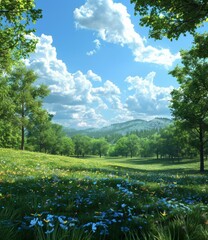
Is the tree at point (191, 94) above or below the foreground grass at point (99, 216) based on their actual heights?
above

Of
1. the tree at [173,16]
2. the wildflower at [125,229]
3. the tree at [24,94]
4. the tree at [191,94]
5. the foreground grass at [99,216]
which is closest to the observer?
the foreground grass at [99,216]

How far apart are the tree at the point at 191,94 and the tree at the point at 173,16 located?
2114 centimetres

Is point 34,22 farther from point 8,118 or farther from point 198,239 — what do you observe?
point 8,118

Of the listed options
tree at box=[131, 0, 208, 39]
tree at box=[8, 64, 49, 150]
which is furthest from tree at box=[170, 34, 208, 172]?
tree at box=[8, 64, 49, 150]

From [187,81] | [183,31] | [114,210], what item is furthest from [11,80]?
[114,210]

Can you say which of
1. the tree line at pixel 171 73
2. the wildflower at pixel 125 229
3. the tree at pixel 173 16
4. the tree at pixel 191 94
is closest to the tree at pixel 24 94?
the tree line at pixel 171 73

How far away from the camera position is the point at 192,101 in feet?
144

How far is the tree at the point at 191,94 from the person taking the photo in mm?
39312

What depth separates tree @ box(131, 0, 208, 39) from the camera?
16.0 m

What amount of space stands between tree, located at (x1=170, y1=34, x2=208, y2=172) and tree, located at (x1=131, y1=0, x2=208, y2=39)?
21140mm

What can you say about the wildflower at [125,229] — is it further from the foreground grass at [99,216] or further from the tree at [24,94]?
the tree at [24,94]

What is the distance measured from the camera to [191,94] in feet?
134

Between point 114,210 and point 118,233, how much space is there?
147cm

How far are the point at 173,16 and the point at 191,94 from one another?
24.5 meters
